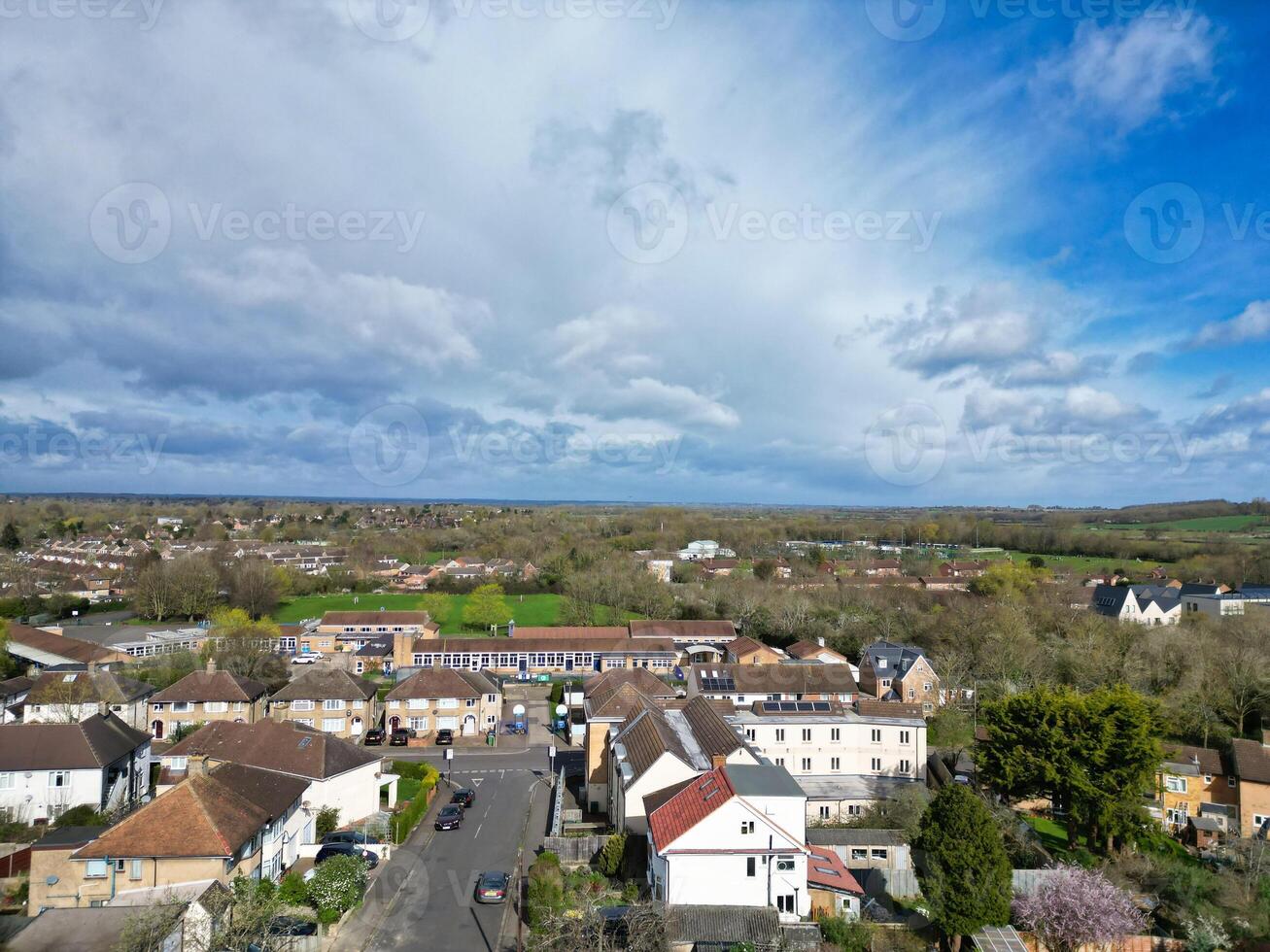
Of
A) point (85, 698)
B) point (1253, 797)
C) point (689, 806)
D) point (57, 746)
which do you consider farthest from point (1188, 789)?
point (85, 698)

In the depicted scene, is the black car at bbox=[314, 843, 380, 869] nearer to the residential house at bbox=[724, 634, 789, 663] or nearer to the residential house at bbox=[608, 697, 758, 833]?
the residential house at bbox=[608, 697, 758, 833]

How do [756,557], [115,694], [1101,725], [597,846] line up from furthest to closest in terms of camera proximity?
[756,557], [115,694], [1101,725], [597,846]

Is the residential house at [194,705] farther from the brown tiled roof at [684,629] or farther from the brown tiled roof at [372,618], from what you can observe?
the brown tiled roof at [684,629]

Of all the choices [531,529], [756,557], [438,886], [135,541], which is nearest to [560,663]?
[438,886]

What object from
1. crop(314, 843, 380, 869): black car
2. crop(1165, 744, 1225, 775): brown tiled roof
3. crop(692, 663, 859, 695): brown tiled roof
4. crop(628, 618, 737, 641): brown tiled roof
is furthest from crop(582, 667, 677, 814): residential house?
crop(628, 618, 737, 641): brown tiled roof

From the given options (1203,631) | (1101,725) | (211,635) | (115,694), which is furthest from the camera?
(211,635)

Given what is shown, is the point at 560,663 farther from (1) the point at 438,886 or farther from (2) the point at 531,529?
(2) the point at 531,529

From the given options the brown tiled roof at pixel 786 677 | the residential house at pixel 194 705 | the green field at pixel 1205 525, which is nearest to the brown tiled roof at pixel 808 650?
the brown tiled roof at pixel 786 677

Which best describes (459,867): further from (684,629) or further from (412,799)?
(684,629)
